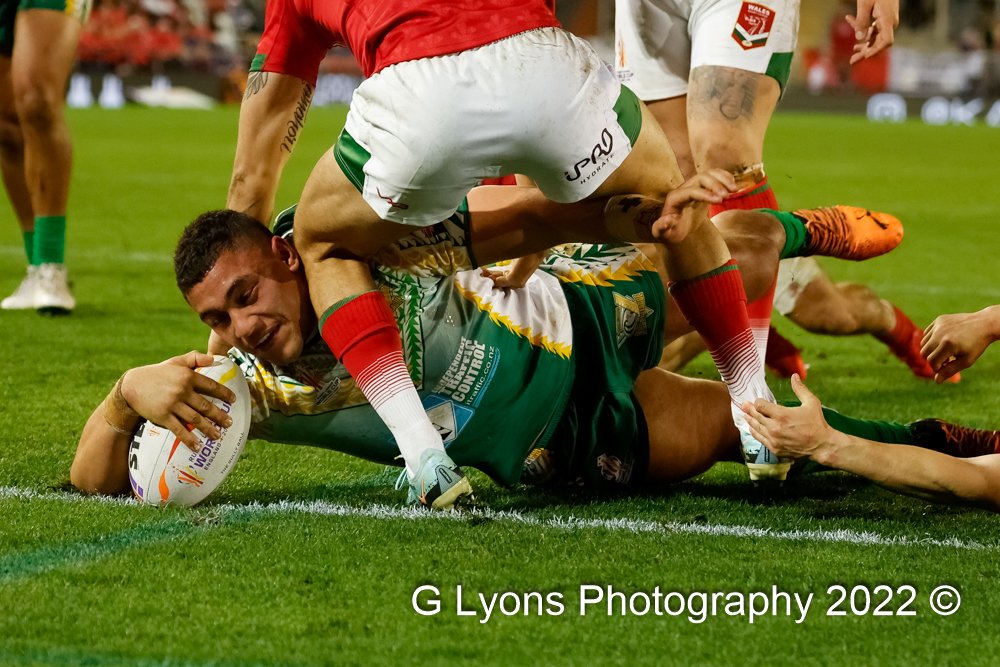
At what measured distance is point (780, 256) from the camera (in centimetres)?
409

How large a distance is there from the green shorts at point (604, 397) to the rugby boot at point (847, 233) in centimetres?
63

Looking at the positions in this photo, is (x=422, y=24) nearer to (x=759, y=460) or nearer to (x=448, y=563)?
(x=448, y=563)

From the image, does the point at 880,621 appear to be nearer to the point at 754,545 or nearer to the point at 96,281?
the point at 754,545

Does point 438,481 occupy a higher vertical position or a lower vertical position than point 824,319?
higher

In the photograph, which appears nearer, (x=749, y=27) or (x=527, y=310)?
(x=527, y=310)

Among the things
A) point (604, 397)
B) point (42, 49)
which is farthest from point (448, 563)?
point (42, 49)

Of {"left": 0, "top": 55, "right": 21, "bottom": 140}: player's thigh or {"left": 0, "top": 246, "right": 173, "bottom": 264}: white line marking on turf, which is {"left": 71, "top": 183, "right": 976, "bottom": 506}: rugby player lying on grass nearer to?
{"left": 0, "top": 55, "right": 21, "bottom": 140}: player's thigh

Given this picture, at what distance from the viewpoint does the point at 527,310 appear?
11.9 feet

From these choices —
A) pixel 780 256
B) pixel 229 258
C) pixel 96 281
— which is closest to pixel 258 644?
pixel 229 258

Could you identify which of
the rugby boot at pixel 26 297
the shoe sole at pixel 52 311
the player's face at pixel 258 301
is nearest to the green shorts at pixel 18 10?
the rugby boot at pixel 26 297

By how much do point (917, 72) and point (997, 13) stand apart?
3.18m

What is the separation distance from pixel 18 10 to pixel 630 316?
389 centimetres

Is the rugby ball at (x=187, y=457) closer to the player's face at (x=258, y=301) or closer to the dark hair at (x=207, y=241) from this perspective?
the player's face at (x=258, y=301)

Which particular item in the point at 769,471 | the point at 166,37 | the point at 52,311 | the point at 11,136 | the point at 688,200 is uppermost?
the point at 688,200
